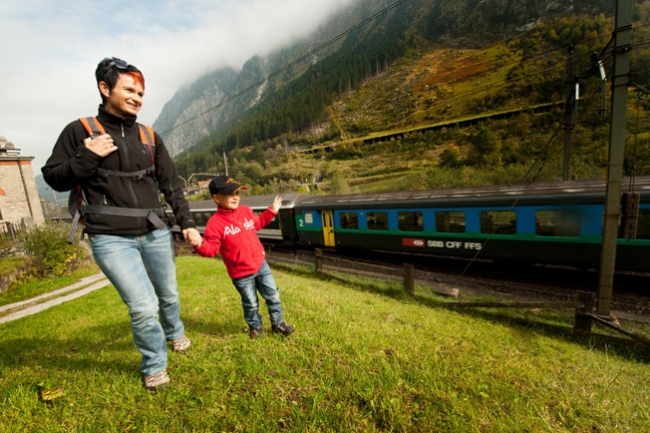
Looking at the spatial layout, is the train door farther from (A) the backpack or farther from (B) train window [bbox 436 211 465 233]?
(A) the backpack

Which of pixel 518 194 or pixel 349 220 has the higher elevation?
pixel 518 194

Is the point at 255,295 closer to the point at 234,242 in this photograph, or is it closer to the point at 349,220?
the point at 234,242

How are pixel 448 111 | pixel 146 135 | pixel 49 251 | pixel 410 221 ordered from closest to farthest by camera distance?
pixel 146 135 → pixel 410 221 → pixel 49 251 → pixel 448 111

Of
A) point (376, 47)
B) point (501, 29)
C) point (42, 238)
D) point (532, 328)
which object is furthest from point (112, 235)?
point (376, 47)

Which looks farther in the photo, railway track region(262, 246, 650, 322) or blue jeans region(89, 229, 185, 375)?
railway track region(262, 246, 650, 322)

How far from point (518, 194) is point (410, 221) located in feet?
11.4

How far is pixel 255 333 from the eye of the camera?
9.76 ft

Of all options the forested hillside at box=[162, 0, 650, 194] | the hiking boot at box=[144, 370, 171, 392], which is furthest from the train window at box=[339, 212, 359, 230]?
the hiking boot at box=[144, 370, 171, 392]

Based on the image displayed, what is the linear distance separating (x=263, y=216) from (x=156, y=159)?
1346mm

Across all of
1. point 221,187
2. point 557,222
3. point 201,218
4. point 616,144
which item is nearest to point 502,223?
point 557,222

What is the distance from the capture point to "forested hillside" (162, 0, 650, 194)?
96.5 ft

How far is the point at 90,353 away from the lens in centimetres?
285

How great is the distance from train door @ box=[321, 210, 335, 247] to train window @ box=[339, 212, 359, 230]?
0.60 meters

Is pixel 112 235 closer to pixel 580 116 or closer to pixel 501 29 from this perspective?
pixel 580 116
